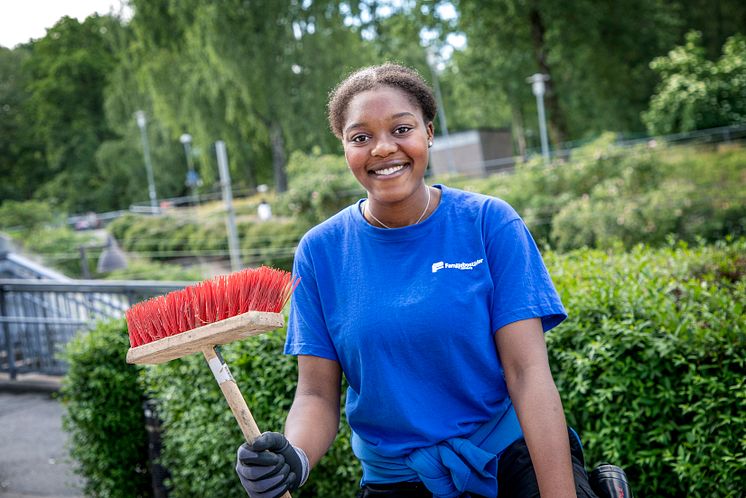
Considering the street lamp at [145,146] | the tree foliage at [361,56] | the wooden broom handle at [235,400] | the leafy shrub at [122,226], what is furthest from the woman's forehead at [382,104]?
the street lamp at [145,146]

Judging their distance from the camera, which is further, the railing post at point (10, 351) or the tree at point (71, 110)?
the tree at point (71, 110)

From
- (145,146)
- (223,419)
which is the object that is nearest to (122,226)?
(145,146)

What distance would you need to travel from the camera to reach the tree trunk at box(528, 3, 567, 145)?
2581 centimetres

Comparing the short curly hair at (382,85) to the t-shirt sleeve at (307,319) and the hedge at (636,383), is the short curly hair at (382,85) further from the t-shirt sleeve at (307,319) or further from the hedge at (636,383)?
the hedge at (636,383)

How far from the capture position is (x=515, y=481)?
2.04 m

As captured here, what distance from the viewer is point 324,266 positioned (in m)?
2.25

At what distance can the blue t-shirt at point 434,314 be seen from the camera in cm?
203

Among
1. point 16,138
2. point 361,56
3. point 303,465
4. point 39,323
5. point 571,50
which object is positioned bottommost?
point 39,323

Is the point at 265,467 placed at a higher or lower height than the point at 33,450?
higher

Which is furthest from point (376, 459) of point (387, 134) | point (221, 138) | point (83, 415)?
point (221, 138)

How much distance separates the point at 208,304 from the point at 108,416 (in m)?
3.00

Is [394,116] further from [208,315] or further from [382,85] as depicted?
[208,315]

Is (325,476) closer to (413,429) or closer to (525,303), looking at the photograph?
(413,429)

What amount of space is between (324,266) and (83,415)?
3.04m
